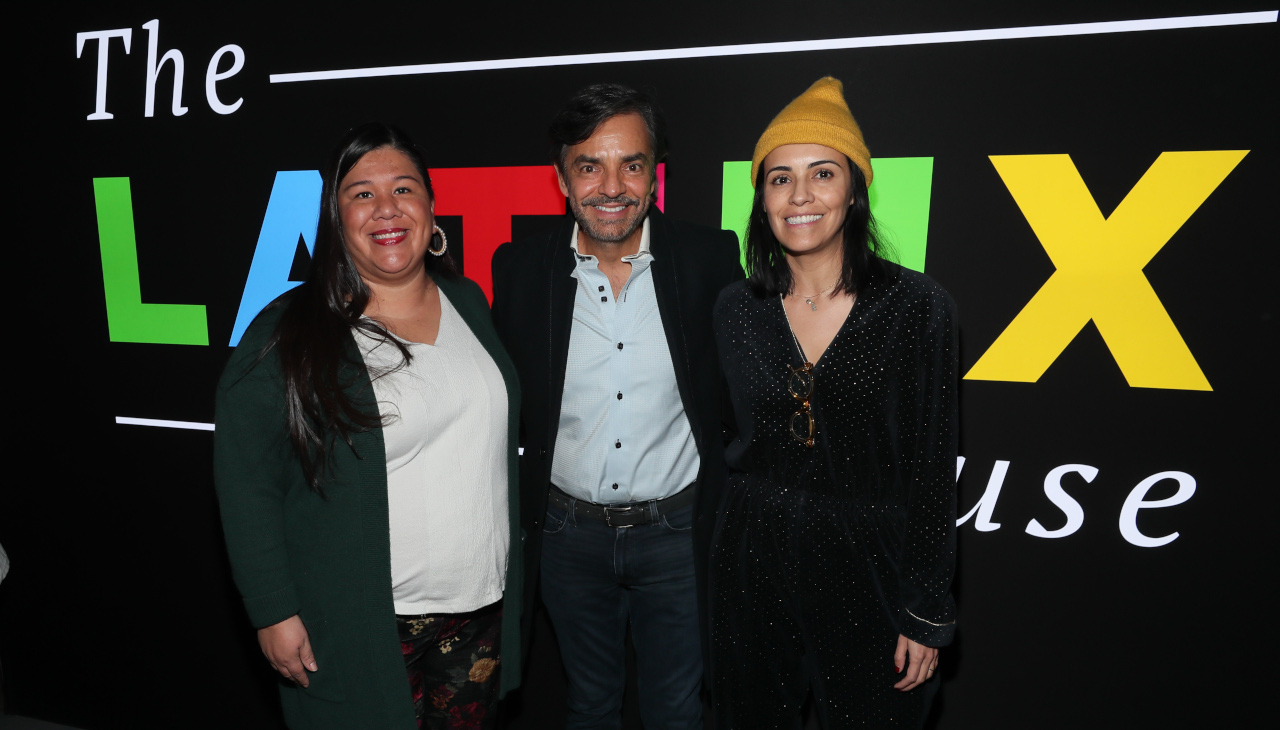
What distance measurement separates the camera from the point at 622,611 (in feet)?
6.70

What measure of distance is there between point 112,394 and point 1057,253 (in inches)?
137

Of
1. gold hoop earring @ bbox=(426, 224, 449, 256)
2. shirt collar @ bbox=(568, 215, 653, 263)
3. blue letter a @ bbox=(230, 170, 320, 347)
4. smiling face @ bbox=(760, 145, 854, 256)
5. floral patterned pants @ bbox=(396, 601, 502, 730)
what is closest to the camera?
smiling face @ bbox=(760, 145, 854, 256)

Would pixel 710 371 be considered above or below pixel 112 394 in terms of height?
above

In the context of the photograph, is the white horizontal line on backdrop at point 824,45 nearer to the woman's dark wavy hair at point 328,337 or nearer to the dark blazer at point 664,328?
the dark blazer at point 664,328

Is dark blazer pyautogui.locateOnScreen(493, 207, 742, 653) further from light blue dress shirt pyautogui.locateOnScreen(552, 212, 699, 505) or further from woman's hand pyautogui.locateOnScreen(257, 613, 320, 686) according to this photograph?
woman's hand pyautogui.locateOnScreen(257, 613, 320, 686)

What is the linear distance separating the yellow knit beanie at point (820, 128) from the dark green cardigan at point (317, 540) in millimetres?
1022

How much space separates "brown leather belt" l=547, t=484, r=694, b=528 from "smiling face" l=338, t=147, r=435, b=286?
2.53 ft

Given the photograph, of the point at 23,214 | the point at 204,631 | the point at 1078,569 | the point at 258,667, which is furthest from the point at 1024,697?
the point at 23,214

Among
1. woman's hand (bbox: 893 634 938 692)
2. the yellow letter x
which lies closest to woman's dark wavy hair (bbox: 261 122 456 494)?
woman's hand (bbox: 893 634 938 692)

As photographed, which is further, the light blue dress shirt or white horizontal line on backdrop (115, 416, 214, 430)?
white horizontal line on backdrop (115, 416, 214, 430)

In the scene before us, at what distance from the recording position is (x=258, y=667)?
2.90 metres

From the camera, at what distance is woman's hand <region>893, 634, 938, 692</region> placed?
1498 mm

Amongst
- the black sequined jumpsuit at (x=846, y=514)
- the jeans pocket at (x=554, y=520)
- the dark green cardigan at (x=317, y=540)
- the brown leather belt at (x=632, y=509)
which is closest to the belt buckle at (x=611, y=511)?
the brown leather belt at (x=632, y=509)

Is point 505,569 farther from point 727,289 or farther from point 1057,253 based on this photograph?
point 1057,253
